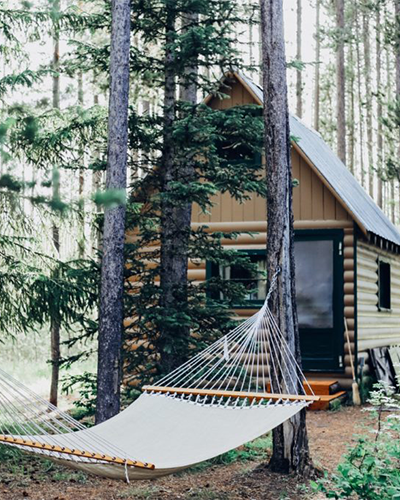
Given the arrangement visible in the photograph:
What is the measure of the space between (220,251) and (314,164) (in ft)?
10.5

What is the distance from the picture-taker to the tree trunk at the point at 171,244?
7.48 meters

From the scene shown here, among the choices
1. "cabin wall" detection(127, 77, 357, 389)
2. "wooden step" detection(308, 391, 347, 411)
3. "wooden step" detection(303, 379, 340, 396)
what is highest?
"cabin wall" detection(127, 77, 357, 389)

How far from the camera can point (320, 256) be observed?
10688 mm

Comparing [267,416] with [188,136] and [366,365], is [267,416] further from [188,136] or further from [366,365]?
[366,365]

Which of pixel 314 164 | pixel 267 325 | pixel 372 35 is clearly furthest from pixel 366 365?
pixel 372 35

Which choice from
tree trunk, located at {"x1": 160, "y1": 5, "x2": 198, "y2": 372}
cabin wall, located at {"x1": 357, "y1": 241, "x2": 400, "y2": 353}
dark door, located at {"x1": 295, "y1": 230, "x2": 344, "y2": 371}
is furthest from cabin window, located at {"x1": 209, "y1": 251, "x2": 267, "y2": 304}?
tree trunk, located at {"x1": 160, "y1": 5, "x2": 198, "y2": 372}

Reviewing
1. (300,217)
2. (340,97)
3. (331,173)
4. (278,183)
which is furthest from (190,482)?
(340,97)

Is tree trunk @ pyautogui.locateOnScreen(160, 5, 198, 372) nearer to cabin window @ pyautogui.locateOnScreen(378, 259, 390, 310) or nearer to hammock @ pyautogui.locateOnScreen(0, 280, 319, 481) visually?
hammock @ pyautogui.locateOnScreen(0, 280, 319, 481)

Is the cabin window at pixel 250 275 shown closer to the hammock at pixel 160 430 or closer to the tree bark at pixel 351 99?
the hammock at pixel 160 430

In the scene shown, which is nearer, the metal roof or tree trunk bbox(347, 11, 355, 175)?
the metal roof

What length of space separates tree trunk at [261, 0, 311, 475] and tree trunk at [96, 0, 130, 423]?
151 centimetres

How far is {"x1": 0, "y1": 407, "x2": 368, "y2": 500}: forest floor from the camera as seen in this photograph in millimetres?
5824

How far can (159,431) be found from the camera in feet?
18.0

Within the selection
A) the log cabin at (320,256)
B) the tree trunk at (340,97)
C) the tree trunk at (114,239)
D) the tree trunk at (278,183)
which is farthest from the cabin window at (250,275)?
the tree trunk at (340,97)
